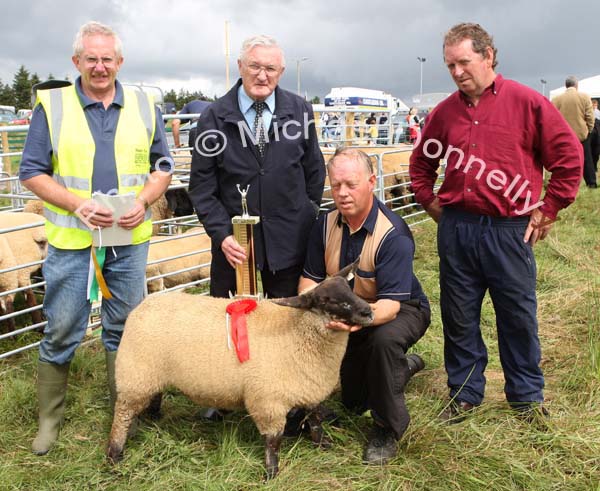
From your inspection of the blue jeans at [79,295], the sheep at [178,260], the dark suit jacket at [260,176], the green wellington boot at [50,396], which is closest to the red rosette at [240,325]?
the dark suit jacket at [260,176]

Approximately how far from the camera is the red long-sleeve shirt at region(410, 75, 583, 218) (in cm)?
293

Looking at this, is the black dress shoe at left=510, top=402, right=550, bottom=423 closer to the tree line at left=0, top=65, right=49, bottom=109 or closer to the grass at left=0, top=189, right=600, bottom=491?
the grass at left=0, top=189, right=600, bottom=491

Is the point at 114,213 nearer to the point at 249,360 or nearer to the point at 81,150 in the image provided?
the point at 81,150

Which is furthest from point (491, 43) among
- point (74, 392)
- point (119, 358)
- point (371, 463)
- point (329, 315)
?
point (74, 392)

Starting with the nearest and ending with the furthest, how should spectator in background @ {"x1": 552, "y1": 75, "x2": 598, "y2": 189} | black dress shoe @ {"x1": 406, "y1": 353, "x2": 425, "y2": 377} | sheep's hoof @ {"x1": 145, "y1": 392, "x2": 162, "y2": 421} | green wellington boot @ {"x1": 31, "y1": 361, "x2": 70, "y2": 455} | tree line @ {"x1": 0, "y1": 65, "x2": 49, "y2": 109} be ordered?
green wellington boot @ {"x1": 31, "y1": 361, "x2": 70, "y2": 455}
sheep's hoof @ {"x1": 145, "y1": 392, "x2": 162, "y2": 421}
black dress shoe @ {"x1": 406, "y1": 353, "x2": 425, "y2": 377}
spectator in background @ {"x1": 552, "y1": 75, "x2": 598, "y2": 189}
tree line @ {"x1": 0, "y1": 65, "x2": 49, "y2": 109}

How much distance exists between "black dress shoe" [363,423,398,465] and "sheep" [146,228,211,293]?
11.1ft

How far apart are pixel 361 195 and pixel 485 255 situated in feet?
2.43

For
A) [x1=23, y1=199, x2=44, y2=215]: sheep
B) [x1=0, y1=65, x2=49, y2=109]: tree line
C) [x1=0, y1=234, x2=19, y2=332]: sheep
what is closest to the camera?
[x1=0, y1=234, x2=19, y2=332]: sheep

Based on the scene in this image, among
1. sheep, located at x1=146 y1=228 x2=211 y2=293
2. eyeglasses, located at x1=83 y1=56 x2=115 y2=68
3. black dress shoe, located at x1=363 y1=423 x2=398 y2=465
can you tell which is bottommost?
black dress shoe, located at x1=363 y1=423 x2=398 y2=465

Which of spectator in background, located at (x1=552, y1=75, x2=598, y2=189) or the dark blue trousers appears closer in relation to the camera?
the dark blue trousers

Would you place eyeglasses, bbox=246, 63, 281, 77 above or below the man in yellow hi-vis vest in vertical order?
above

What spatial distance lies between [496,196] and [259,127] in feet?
4.28

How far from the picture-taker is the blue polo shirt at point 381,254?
3.03m

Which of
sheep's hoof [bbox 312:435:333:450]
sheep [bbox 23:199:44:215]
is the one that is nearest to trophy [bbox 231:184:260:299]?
sheep's hoof [bbox 312:435:333:450]
